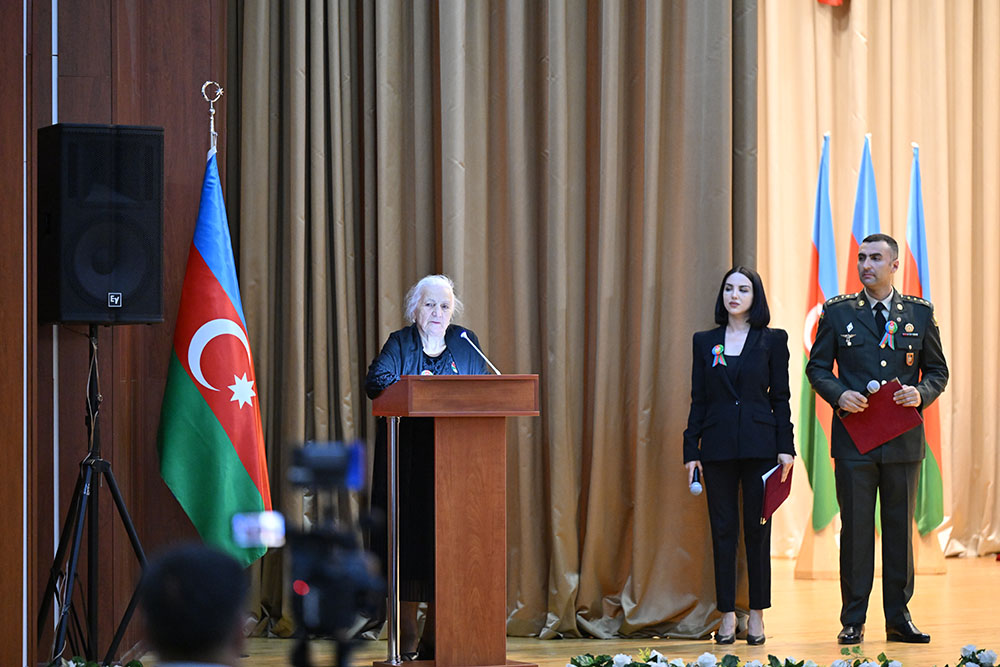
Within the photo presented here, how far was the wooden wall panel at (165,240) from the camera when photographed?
156 inches

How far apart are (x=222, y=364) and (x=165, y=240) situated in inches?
21.7

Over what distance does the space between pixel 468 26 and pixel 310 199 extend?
3.23ft

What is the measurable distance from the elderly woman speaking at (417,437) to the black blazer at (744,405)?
958mm

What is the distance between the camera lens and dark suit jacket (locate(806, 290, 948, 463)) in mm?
4680

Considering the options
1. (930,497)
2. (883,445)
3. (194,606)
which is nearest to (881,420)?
(883,445)

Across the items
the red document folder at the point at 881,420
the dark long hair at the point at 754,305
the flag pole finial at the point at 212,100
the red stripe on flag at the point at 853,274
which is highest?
the flag pole finial at the point at 212,100

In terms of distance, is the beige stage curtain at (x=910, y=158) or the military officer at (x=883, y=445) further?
the beige stage curtain at (x=910, y=158)

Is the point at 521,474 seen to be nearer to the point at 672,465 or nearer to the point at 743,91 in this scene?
the point at 672,465

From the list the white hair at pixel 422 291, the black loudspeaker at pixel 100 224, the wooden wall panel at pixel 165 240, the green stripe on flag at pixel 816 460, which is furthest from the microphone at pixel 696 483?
the black loudspeaker at pixel 100 224

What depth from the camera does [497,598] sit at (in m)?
3.57

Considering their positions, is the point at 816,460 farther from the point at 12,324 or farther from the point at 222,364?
the point at 12,324

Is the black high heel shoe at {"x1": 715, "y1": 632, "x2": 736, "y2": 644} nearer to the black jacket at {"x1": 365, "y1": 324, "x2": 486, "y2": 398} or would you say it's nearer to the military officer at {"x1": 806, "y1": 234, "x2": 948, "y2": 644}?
the military officer at {"x1": 806, "y1": 234, "x2": 948, "y2": 644}

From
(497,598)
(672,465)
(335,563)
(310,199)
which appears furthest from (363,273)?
(335,563)

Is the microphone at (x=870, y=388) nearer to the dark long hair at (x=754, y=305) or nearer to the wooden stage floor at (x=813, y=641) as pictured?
the dark long hair at (x=754, y=305)
